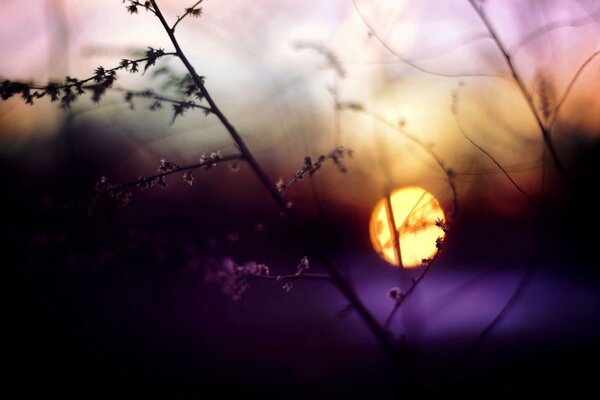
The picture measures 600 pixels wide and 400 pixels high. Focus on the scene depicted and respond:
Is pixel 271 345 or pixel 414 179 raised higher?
pixel 271 345

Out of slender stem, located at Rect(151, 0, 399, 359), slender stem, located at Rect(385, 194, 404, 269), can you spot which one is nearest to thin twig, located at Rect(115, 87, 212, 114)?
slender stem, located at Rect(151, 0, 399, 359)

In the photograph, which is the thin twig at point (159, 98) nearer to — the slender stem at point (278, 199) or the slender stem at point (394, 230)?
the slender stem at point (278, 199)

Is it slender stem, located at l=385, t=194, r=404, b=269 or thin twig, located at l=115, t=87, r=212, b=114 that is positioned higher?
thin twig, located at l=115, t=87, r=212, b=114

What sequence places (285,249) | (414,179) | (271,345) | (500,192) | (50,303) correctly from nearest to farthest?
(414,179) < (500,192) < (285,249) < (50,303) < (271,345)

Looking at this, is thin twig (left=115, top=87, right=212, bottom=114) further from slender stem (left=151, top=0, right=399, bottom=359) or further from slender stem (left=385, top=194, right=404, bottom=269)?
slender stem (left=385, top=194, right=404, bottom=269)

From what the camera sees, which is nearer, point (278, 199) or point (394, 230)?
point (278, 199)

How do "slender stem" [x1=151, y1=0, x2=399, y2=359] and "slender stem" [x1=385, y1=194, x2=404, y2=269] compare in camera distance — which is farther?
"slender stem" [x1=385, y1=194, x2=404, y2=269]

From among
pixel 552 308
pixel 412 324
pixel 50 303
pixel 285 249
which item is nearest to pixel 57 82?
pixel 412 324

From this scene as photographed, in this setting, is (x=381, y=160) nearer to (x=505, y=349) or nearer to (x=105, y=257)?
(x=105, y=257)

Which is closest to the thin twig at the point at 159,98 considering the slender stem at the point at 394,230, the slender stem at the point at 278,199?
the slender stem at the point at 278,199

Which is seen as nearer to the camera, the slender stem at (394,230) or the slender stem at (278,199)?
the slender stem at (278,199)

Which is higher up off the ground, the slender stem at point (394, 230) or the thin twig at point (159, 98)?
the thin twig at point (159, 98)
